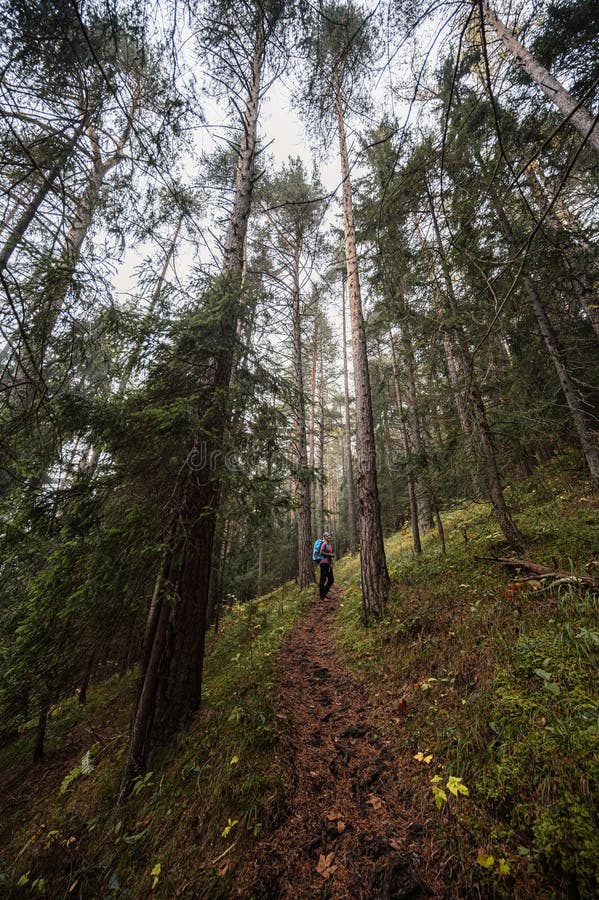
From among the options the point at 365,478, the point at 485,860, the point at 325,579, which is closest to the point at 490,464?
the point at 365,478

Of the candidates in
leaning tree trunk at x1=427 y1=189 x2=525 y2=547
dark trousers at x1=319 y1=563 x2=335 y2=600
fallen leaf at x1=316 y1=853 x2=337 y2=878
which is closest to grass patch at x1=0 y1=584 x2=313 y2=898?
fallen leaf at x1=316 y1=853 x2=337 y2=878

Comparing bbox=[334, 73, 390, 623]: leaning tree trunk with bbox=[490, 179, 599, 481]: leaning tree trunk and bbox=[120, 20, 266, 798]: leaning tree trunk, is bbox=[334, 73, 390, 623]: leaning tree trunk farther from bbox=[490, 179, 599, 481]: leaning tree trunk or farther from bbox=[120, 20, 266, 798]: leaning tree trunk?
bbox=[490, 179, 599, 481]: leaning tree trunk

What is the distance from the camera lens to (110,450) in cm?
399

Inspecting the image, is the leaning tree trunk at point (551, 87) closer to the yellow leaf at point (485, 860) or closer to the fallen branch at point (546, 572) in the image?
the fallen branch at point (546, 572)

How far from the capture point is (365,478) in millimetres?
6359

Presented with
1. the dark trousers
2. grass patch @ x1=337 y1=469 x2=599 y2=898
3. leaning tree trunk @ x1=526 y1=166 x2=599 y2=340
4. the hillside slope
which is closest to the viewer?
grass patch @ x1=337 y1=469 x2=599 y2=898

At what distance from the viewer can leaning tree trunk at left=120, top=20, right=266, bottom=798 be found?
3.72 meters

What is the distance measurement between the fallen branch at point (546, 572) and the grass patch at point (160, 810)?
387 cm

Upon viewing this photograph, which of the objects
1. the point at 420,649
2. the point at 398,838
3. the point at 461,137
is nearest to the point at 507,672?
the point at 420,649

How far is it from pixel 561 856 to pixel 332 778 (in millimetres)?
1864

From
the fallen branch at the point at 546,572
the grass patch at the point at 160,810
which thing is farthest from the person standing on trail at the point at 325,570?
the fallen branch at the point at 546,572

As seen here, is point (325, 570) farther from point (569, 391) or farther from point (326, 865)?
point (569, 391)

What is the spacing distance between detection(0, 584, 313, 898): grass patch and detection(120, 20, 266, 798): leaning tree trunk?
0.30 metres

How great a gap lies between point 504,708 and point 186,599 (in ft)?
11.5
